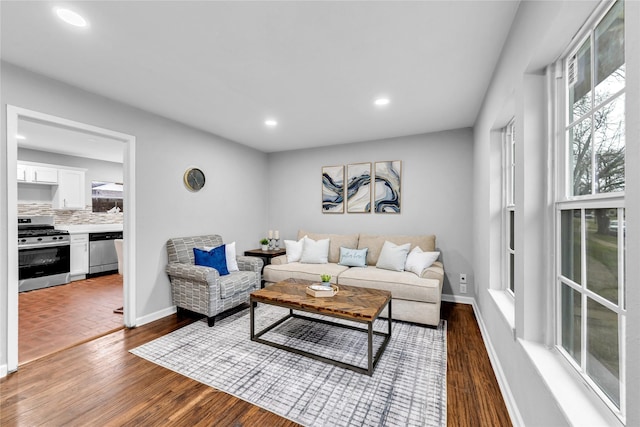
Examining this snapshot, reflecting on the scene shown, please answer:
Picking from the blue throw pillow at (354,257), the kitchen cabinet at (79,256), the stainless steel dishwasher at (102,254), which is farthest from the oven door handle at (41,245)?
the blue throw pillow at (354,257)

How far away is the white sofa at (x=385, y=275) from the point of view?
3.04 meters

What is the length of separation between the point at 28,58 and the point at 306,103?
90.6 inches

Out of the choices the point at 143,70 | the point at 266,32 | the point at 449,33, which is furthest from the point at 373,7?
the point at 143,70

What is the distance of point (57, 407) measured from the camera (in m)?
1.80

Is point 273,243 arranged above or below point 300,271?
above

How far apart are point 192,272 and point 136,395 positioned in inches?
53.8

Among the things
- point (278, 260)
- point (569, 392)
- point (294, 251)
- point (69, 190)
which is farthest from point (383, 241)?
point (69, 190)

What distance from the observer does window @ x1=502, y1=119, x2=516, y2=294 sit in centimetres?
221

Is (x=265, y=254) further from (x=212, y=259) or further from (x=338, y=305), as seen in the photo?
(x=338, y=305)

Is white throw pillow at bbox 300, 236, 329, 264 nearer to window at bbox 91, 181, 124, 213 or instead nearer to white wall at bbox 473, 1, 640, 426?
white wall at bbox 473, 1, 640, 426

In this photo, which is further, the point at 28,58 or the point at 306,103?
the point at 306,103

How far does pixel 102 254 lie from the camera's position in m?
5.45

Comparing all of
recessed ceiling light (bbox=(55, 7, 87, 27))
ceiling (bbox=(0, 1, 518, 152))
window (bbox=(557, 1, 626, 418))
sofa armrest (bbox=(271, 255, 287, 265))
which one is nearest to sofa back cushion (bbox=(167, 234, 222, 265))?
sofa armrest (bbox=(271, 255, 287, 265))

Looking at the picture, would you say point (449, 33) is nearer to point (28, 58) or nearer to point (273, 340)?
point (273, 340)
